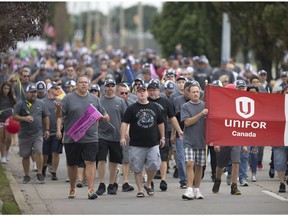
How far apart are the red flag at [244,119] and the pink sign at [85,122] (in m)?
1.73

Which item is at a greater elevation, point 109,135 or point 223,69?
point 223,69

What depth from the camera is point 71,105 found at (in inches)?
621

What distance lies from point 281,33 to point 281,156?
13.5m

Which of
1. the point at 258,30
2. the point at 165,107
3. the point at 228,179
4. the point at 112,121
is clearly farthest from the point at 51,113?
the point at 258,30

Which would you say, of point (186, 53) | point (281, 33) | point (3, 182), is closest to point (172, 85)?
point (3, 182)

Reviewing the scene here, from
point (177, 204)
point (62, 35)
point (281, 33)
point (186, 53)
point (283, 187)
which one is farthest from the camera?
point (62, 35)

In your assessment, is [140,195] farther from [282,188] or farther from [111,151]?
[282,188]

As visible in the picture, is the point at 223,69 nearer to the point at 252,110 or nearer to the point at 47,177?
the point at 47,177

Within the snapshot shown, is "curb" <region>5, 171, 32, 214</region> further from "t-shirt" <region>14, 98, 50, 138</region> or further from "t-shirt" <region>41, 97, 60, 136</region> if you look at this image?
"t-shirt" <region>41, 97, 60, 136</region>

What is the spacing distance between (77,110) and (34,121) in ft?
9.68

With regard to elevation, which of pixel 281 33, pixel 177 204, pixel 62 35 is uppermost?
pixel 62 35

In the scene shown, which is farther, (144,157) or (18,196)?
(144,157)

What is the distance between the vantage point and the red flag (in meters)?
15.9

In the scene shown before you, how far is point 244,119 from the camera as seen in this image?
15.9m
